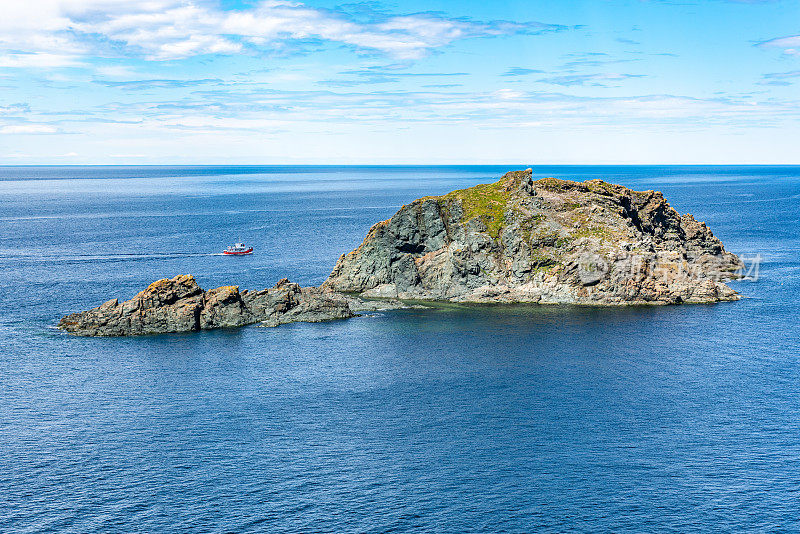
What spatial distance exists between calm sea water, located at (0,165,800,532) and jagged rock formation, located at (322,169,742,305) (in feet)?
37.4

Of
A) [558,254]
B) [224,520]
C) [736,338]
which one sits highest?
[558,254]

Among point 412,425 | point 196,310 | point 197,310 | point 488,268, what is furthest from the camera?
point 488,268

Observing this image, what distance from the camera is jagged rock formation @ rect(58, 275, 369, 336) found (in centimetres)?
12706

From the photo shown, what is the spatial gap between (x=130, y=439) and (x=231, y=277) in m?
91.9

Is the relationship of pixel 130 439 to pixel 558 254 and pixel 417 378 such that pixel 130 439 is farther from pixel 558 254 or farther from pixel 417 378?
A: pixel 558 254

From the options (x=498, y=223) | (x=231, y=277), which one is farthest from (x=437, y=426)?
(x=231, y=277)

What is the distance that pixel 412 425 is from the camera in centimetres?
8744

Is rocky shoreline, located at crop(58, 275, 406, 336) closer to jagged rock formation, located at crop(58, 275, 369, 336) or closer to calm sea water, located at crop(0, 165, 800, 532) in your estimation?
jagged rock formation, located at crop(58, 275, 369, 336)

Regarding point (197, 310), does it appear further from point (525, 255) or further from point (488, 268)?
point (525, 255)

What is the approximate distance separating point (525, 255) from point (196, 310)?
219 feet

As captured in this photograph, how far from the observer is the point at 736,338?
121 metres

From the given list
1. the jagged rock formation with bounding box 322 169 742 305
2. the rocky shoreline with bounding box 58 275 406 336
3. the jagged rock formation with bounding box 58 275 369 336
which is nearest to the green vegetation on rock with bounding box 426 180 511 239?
the jagged rock formation with bounding box 322 169 742 305

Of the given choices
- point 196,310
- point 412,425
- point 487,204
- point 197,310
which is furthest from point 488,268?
point 412,425

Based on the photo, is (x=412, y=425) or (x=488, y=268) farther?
(x=488, y=268)
